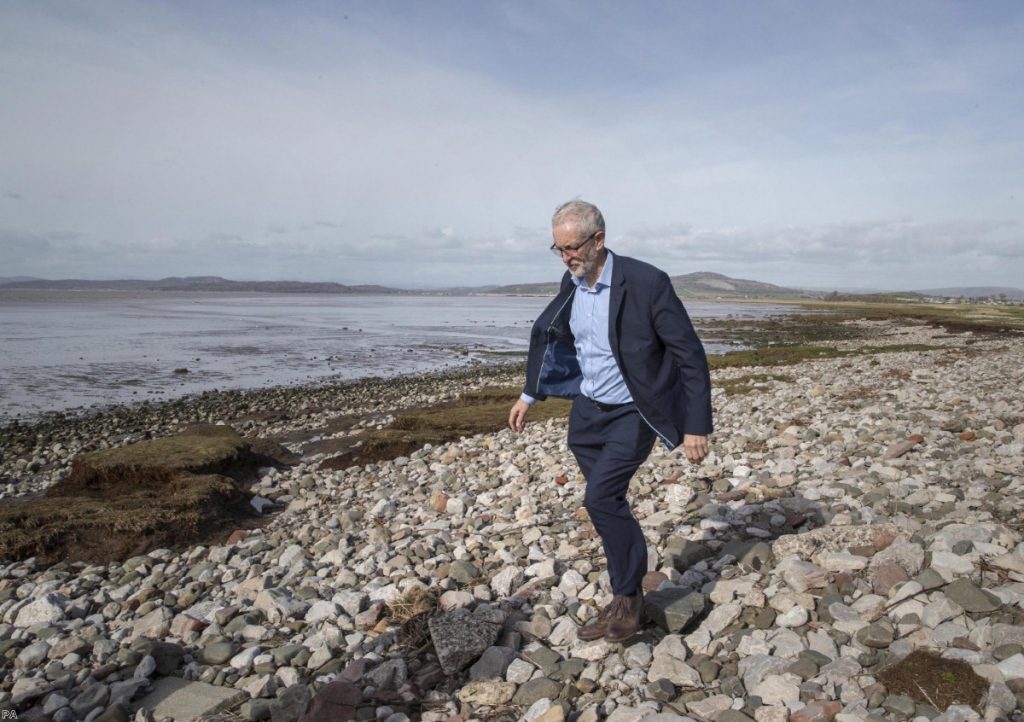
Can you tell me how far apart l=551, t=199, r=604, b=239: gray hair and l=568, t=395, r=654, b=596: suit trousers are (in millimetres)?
1107

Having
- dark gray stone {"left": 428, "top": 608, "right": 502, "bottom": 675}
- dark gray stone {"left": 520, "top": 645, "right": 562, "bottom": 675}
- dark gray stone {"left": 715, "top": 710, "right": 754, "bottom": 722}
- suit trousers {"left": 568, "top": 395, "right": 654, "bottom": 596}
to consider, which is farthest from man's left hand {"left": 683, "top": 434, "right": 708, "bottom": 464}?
dark gray stone {"left": 428, "top": 608, "right": 502, "bottom": 675}

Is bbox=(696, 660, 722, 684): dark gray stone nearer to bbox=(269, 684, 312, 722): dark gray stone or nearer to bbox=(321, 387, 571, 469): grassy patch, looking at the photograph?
bbox=(269, 684, 312, 722): dark gray stone

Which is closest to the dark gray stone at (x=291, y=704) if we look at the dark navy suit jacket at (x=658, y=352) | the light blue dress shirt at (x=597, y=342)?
the light blue dress shirt at (x=597, y=342)

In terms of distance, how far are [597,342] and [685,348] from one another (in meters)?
0.56

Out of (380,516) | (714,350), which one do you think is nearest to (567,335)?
(380,516)

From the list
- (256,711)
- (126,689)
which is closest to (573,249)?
(256,711)

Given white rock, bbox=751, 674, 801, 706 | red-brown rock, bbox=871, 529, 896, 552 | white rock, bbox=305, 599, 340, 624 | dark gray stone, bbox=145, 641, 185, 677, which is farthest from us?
white rock, bbox=305, 599, 340, 624

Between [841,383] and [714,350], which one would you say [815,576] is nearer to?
[841,383]

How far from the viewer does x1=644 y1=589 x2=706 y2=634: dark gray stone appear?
4410 mm

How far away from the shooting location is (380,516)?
798 centimetres

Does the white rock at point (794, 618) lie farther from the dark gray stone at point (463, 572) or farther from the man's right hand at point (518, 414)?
the dark gray stone at point (463, 572)

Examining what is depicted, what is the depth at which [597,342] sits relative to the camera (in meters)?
4.19

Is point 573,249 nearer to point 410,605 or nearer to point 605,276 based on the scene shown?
point 605,276

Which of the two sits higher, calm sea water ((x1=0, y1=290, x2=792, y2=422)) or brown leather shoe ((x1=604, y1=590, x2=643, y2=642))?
brown leather shoe ((x1=604, y1=590, x2=643, y2=642))
